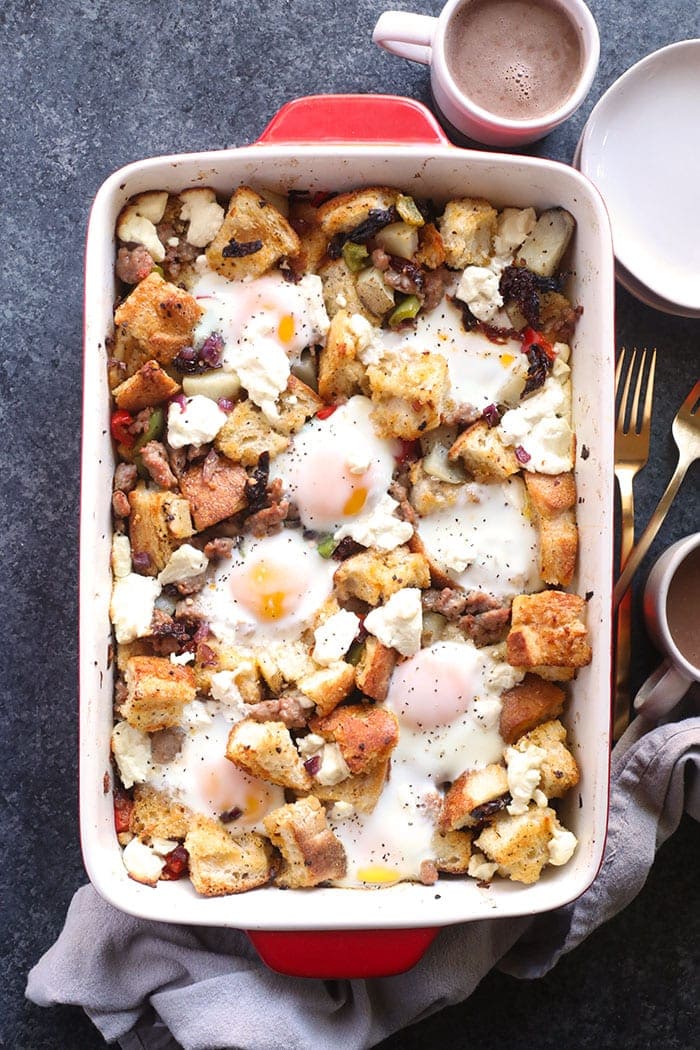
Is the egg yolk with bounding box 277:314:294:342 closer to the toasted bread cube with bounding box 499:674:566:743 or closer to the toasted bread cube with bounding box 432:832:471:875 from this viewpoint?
the toasted bread cube with bounding box 499:674:566:743

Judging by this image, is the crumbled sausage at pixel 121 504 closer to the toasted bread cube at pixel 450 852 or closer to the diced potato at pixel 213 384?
the diced potato at pixel 213 384

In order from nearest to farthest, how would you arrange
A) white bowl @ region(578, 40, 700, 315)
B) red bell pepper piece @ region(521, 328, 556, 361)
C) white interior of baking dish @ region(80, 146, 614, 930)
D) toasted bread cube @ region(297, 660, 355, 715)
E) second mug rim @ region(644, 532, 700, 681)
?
1. white interior of baking dish @ region(80, 146, 614, 930)
2. toasted bread cube @ region(297, 660, 355, 715)
3. red bell pepper piece @ region(521, 328, 556, 361)
4. second mug rim @ region(644, 532, 700, 681)
5. white bowl @ region(578, 40, 700, 315)

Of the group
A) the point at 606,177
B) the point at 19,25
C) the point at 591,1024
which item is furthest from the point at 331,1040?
the point at 19,25

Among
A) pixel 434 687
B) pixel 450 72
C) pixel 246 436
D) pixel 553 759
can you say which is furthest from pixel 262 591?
pixel 450 72

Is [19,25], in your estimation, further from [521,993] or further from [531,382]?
[521,993]

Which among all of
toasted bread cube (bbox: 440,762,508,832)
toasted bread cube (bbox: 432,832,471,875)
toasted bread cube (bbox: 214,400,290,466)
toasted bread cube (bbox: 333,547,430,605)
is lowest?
toasted bread cube (bbox: 432,832,471,875)

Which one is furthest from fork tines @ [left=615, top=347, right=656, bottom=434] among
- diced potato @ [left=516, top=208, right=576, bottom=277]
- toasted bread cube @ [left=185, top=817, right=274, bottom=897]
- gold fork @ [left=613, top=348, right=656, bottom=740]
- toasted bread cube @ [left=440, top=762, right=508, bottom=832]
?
toasted bread cube @ [left=185, top=817, right=274, bottom=897]
